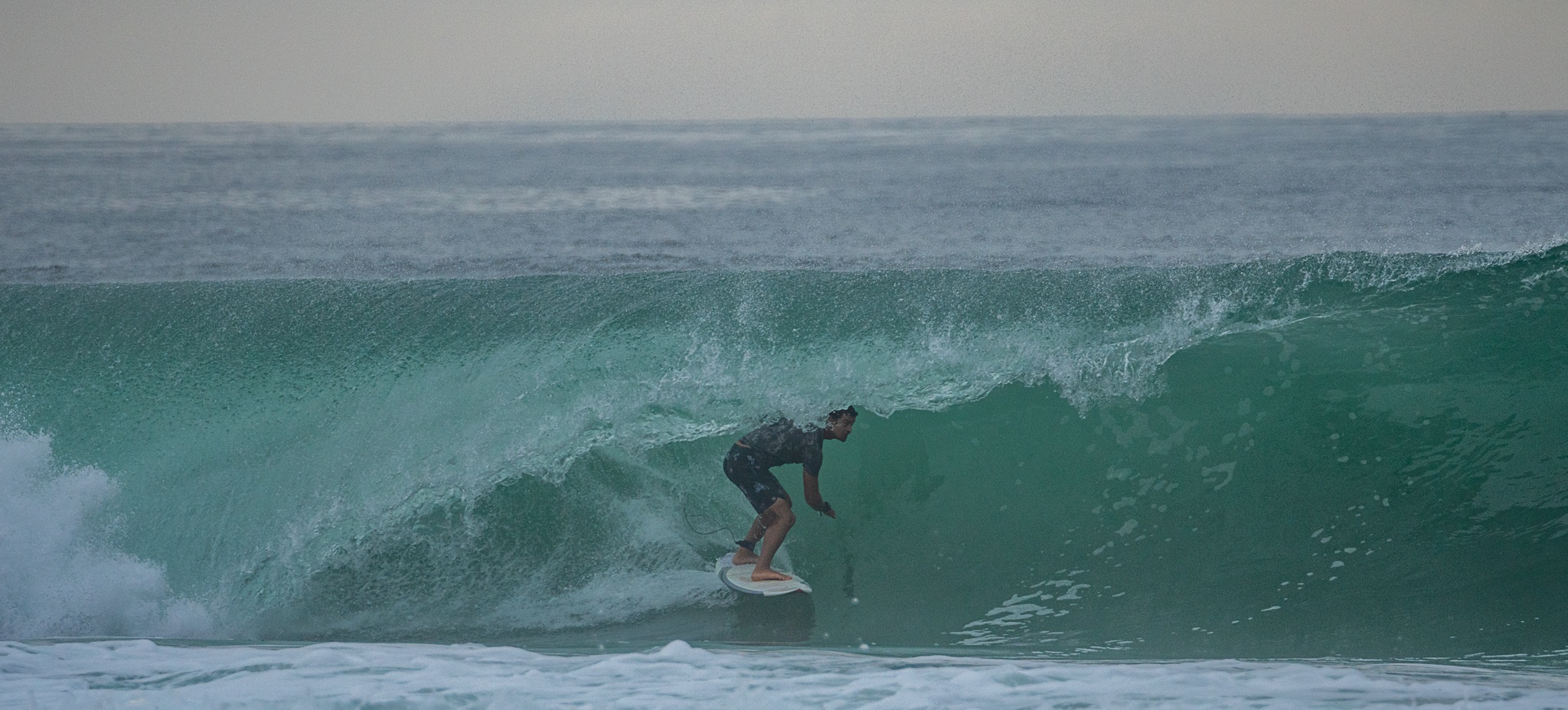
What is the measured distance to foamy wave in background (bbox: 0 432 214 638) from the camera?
3.84m

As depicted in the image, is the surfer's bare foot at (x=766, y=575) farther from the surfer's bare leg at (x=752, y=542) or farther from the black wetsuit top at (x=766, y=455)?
the black wetsuit top at (x=766, y=455)

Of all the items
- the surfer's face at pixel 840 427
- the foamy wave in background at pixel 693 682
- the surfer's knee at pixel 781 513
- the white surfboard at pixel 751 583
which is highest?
the surfer's face at pixel 840 427

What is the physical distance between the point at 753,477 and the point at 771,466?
71mm

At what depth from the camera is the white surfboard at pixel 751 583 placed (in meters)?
3.71

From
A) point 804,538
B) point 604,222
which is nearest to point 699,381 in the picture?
point 804,538

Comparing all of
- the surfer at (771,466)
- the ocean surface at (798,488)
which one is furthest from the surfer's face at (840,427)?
the ocean surface at (798,488)

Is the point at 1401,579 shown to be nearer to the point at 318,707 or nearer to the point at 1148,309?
the point at 1148,309

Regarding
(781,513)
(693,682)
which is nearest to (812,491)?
(781,513)

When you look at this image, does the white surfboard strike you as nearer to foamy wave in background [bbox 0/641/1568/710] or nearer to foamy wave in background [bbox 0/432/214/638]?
foamy wave in background [bbox 0/641/1568/710]

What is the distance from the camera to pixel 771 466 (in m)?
3.69

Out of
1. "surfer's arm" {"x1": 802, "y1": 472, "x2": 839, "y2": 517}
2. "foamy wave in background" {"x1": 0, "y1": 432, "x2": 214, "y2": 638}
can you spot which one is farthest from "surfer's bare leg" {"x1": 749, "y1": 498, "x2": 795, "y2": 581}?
"foamy wave in background" {"x1": 0, "y1": 432, "x2": 214, "y2": 638}

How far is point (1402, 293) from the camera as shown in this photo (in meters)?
4.92

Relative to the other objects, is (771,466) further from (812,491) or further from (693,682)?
(693,682)

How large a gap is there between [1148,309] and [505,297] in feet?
10.5
